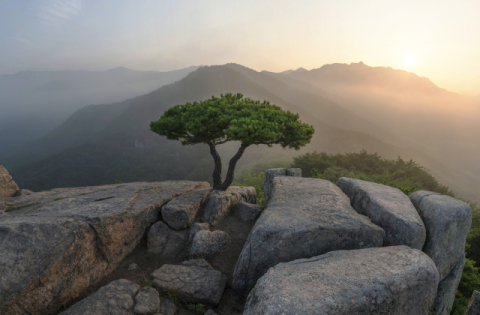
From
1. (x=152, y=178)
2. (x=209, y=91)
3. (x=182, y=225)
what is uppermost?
(x=209, y=91)

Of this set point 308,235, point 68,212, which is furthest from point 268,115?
point 68,212

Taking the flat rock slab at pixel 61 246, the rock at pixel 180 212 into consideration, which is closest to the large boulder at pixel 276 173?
the rock at pixel 180 212

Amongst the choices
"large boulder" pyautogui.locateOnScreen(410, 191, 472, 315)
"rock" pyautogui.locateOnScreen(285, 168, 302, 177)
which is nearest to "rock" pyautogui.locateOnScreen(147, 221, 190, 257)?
"rock" pyautogui.locateOnScreen(285, 168, 302, 177)

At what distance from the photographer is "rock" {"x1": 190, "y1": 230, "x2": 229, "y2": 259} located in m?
Result: 7.55

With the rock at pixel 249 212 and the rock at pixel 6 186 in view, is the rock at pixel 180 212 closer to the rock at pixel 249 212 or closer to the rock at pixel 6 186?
the rock at pixel 249 212

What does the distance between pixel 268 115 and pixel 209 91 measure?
169746mm

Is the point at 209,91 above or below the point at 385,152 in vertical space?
above

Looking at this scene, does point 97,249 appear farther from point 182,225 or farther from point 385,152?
point 385,152

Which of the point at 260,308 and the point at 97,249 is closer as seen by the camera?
the point at 260,308

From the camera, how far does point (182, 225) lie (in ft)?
28.2

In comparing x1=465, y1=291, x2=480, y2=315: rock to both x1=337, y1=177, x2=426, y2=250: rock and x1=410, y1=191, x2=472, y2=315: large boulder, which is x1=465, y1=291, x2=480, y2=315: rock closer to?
x1=410, y1=191, x2=472, y2=315: large boulder

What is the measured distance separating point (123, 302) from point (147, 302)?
1.82 ft

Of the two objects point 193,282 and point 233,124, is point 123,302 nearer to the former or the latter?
point 193,282

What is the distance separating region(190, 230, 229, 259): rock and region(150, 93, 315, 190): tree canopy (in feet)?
11.7
